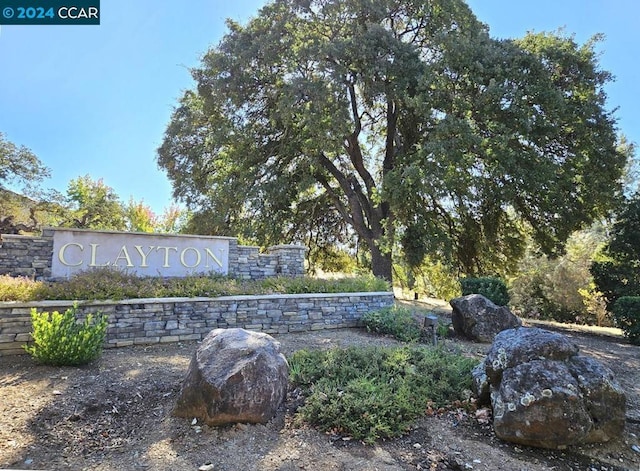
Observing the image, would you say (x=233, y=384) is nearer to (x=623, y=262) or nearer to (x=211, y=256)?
(x=211, y=256)

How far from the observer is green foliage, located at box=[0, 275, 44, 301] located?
5.17 m

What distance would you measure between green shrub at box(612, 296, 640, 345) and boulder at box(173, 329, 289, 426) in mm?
8289

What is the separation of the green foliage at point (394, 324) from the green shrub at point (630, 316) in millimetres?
4811

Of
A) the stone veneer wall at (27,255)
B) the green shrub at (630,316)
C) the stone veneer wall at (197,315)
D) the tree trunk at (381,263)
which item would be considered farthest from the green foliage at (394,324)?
the stone veneer wall at (27,255)

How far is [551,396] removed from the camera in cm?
303

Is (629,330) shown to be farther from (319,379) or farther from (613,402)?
(319,379)

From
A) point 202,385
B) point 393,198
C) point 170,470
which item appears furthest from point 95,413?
point 393,198

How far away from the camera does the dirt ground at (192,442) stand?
271cm

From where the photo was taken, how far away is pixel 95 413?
11.1ft

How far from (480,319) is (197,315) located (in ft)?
16.5

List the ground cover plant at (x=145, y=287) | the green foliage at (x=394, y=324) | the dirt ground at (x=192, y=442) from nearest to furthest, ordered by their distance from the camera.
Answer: the dirt ground at (x=192, y=442)
the ground cover plant at (x=145, y=287)
the green foliage at (x=394, y=324)

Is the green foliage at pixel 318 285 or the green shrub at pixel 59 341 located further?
the green foliage at pixel 318 285

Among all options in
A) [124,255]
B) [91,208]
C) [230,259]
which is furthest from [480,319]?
[91,208]

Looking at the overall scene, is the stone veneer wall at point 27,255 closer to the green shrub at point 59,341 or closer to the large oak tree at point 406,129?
the green shrub at point 59,341
